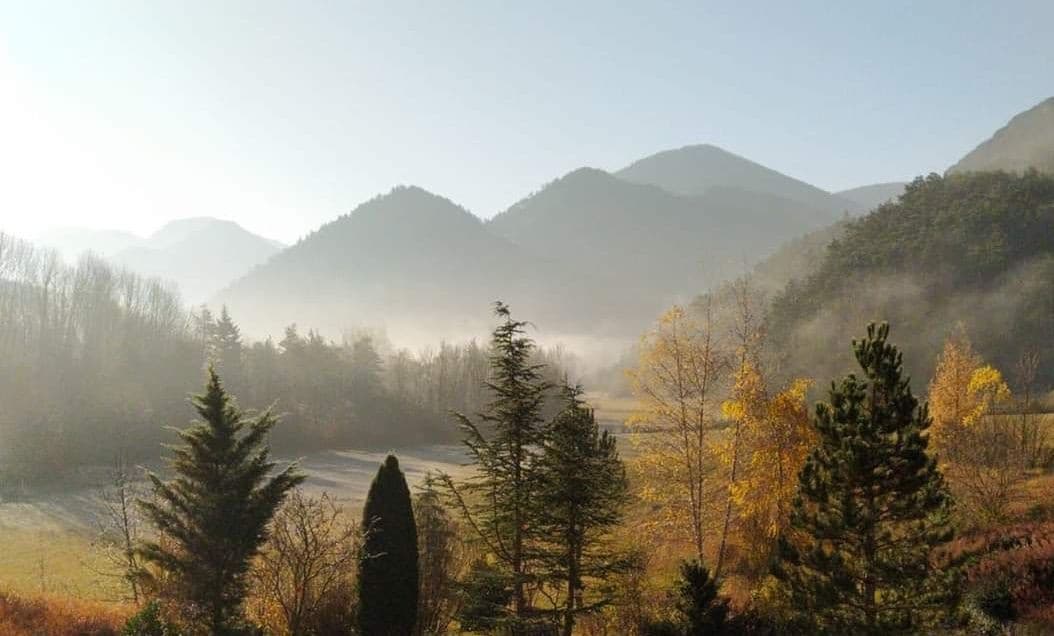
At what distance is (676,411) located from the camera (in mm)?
22500

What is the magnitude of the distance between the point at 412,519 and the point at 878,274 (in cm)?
8962

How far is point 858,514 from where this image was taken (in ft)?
46.3

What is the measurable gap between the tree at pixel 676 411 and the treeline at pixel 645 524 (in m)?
0.08

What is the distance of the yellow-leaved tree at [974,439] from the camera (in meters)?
24.3

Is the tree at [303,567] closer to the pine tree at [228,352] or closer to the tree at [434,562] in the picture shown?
the tree at [434,562]

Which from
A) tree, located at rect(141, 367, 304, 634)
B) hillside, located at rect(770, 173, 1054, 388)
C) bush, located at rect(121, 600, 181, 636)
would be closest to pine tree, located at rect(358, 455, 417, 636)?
tree, located at rect(141, 367, 304, 634)

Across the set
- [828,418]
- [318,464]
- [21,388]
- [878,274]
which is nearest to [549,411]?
[318,464]

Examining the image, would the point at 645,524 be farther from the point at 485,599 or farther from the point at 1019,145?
the point at 1019,145

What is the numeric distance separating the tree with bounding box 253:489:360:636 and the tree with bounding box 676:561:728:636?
9.38 m

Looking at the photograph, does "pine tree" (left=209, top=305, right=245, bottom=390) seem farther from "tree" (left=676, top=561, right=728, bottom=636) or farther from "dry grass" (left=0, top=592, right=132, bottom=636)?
"tree" (left=676, top=561, right=728, bottom=636)

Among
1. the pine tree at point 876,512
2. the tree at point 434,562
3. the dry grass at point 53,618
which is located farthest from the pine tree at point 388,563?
A: the pine tree at point 876,512

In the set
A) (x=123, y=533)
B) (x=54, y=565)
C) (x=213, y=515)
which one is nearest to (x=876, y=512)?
(x=213, y=515)

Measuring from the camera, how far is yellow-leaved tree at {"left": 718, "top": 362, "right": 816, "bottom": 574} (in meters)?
19.8

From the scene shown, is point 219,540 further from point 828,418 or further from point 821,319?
point 821,319
